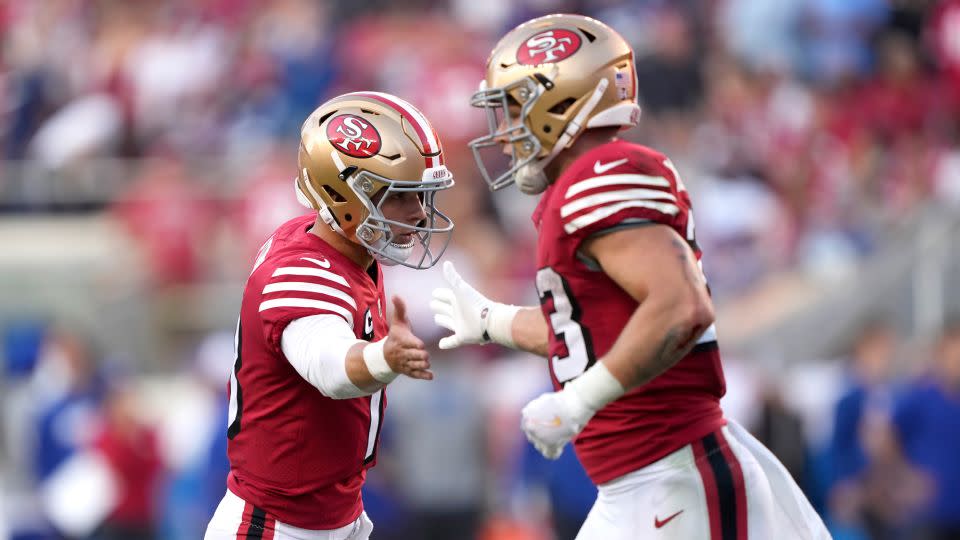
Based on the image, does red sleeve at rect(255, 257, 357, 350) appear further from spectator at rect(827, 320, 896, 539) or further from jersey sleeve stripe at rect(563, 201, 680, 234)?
spectator at rect(827, 320, 896, 539)

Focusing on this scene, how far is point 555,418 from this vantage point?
12.1 feet

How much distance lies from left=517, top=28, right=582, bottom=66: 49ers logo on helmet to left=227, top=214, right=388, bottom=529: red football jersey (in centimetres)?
77

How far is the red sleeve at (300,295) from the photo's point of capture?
158 inches

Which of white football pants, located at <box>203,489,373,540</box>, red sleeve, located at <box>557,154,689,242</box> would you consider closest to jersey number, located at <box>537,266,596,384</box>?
red sleeve, located at <box>557,154,689,242</box>

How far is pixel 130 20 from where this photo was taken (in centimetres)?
1347

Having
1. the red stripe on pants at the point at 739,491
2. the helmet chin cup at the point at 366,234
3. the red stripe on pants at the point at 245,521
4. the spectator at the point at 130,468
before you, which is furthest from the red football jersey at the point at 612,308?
the spectator at the point at 130,468

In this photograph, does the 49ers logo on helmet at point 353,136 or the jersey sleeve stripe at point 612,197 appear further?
the 49ers logo on helmet at point 353,136

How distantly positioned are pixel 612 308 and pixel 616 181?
1.12 feet

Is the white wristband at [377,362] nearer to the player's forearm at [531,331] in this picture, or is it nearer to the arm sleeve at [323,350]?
the arm sleeve at [323,350]

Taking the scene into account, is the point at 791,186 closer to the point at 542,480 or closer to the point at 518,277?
the point at 518,277

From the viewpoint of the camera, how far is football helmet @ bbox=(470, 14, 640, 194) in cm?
410

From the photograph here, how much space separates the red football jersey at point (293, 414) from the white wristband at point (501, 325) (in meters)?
0.35

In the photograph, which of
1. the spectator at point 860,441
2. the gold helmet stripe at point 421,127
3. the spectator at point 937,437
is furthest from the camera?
the spectator at point 860,441

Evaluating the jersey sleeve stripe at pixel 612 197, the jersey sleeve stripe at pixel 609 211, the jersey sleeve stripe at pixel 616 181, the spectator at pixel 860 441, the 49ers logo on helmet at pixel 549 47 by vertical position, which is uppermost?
the 49ers logo on helmet at pixel 549 47
